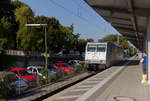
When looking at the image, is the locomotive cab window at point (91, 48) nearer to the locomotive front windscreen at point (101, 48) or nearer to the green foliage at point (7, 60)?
the locomotive front windscreen at point (101, 48)

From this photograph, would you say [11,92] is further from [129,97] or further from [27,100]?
[129,97]

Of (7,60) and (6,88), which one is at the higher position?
(7,60)

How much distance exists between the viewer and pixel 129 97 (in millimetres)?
8984

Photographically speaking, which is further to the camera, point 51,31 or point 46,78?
point 51,31

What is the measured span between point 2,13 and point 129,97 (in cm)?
3820

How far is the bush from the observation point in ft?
28.5

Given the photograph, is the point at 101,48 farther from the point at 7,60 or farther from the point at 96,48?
the point at 7,60

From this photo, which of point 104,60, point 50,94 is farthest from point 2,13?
point 50,94

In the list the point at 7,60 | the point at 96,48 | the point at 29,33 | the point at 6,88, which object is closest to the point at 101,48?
the point at 96,48

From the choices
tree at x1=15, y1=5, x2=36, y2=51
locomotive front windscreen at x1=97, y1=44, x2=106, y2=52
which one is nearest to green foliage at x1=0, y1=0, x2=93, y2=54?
tree at x1=15, y1=5, x2=36, y2=51

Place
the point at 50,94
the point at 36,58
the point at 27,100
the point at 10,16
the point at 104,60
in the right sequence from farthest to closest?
the point at 10,16, the point at 36,58, the point at 104,60, the point at 50,94, the point at 27,100

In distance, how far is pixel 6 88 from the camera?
8.84 metres

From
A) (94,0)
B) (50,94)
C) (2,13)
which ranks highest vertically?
(2,13)

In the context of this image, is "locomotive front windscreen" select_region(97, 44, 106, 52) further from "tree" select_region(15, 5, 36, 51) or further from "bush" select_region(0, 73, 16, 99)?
"bush" select_region(0, 73, 16, 99)
